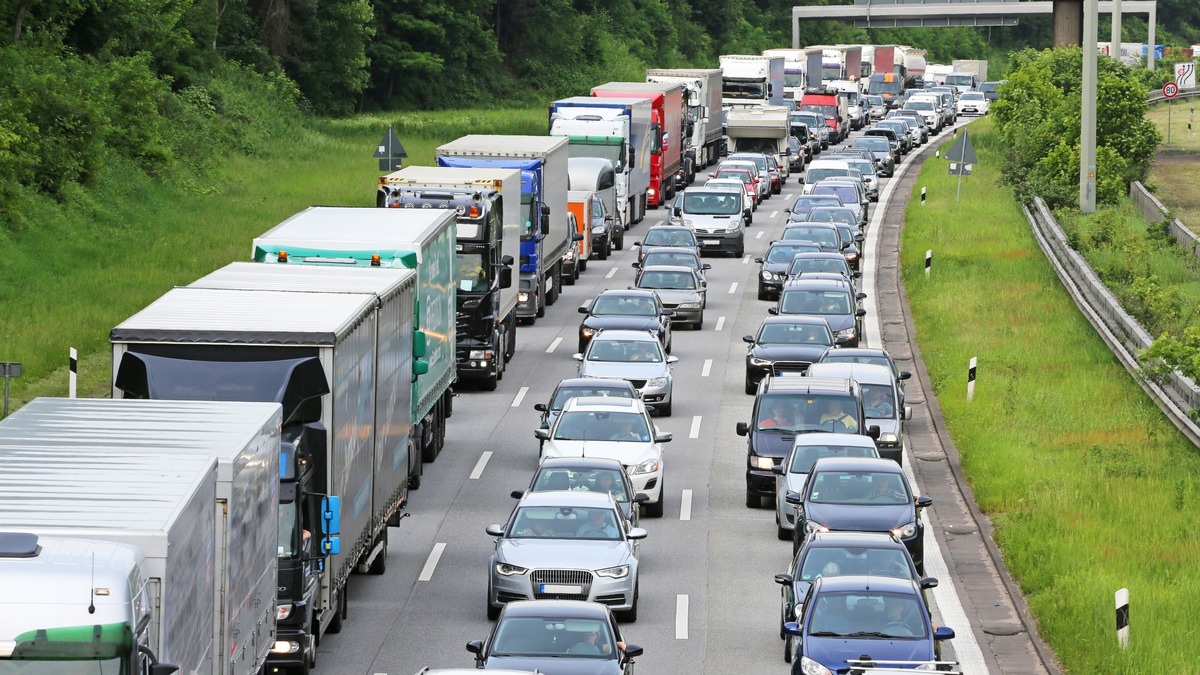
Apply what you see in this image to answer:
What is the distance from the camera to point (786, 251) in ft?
152

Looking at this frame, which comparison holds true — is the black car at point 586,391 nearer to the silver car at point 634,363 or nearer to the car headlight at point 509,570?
the silver car at point 634,363

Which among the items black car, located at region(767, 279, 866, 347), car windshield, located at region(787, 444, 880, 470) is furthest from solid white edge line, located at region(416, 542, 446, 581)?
black car, located at region(767, 279, 866, 347)

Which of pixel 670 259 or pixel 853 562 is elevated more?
pixel 670 259

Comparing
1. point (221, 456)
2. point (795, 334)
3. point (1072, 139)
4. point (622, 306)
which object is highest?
point (1072, 139)

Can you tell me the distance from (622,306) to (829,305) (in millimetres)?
3897

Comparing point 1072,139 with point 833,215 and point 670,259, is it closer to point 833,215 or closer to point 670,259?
point 833,215

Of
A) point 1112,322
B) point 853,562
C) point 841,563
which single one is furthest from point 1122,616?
point 1112,322

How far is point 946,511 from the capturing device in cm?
2670

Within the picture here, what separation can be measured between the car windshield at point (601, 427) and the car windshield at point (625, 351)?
5.71m

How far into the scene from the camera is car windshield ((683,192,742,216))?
54250mm

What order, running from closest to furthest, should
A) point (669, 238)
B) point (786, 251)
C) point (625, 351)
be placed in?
point (625, 351), point (786, 251), point (669, 238)

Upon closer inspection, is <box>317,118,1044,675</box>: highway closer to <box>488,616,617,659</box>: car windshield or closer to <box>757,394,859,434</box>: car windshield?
<box>757,394,859,434</box>: car windshield

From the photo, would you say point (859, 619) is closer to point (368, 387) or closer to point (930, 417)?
point (368, 387)

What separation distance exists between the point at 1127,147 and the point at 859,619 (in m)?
47.0
